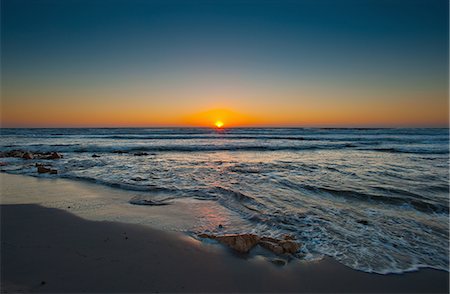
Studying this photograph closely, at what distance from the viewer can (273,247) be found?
4027mm

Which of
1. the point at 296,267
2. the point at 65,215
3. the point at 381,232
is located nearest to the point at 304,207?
the point at 381,232

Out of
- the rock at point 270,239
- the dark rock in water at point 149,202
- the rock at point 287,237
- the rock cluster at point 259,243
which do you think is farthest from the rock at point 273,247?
the dark rock in water at point 149,202

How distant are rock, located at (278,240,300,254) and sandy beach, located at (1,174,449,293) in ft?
0.88

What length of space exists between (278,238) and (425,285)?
2.06 meters

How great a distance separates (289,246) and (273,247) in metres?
0.25

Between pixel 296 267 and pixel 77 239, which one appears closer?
pixel 296 267

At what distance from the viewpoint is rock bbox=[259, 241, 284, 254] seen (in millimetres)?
3957

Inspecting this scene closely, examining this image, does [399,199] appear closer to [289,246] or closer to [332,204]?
[332,204]

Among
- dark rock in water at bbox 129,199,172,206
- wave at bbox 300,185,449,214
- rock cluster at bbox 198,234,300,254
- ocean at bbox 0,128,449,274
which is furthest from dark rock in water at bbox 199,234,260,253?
wave at bbox 300,185,449,214

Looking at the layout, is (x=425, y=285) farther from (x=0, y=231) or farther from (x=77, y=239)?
(x=0, y=231)

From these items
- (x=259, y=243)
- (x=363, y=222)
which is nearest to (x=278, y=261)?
(x=259, y=243)

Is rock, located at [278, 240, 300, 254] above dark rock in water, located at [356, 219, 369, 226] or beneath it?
above

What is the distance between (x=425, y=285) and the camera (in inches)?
131

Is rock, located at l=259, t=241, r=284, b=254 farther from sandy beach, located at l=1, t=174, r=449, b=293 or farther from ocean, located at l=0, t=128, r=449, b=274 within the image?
ocean, located at l=0, t=128, r=449, b=274
